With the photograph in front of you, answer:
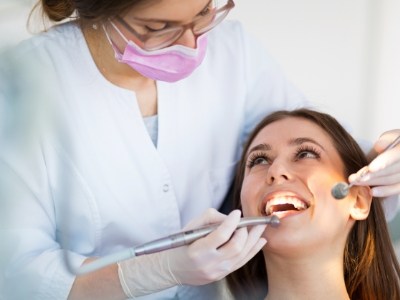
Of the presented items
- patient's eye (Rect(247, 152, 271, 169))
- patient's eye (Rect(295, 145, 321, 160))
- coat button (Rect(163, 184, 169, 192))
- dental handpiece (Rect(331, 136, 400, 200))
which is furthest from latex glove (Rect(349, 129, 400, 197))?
coat button (Rect(163, 184, 169, 192))

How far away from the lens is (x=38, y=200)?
5.63 feet

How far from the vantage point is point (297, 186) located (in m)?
1.75

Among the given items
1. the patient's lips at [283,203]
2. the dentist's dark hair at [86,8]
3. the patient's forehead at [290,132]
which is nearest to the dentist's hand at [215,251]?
the patient's lips at [283,203]

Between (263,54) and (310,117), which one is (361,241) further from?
(263,54)

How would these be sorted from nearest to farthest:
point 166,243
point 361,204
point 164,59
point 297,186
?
point 166,243 < point 164,59 < point 297,186 < point 361,204

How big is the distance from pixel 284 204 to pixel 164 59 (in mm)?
500

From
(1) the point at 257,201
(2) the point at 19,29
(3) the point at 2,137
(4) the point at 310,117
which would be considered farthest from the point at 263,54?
(3) the point at 2,137

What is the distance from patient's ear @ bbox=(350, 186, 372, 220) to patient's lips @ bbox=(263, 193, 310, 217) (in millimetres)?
169

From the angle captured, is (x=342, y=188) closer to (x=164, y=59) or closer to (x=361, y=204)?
(x=361, y=204)

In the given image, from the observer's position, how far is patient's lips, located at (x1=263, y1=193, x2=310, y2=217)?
1741 mm

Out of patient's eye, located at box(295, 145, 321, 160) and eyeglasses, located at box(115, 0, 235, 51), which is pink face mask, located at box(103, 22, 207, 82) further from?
patient's eye, located at box(295, 145, 321, 160)

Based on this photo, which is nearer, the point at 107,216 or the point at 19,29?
the point at 19,29

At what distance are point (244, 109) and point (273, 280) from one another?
55 centimetres

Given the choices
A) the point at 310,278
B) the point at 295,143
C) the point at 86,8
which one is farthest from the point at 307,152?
the point at 86,8
